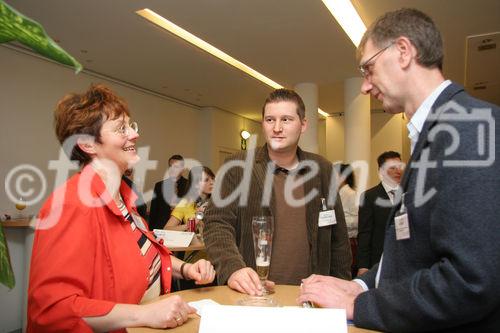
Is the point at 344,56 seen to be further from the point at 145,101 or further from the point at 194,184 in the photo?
the point at 145,101

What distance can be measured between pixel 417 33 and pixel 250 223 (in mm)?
1172

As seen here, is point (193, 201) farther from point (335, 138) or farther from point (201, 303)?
point (335, 138)

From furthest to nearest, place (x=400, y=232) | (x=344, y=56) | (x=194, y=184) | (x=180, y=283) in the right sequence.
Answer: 1. (x=344, y=56)
2. (x=194, y=184)
3. (x=180, y=283)
4. (x=400, y=232)

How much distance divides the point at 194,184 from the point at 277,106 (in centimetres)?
360

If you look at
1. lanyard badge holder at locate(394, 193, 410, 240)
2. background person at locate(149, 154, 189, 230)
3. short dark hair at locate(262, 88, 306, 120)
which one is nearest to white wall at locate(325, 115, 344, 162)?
background person at locate(149, 154, 189, 230)

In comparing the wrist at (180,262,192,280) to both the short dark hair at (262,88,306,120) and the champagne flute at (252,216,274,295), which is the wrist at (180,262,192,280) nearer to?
the champagne flute at (252,216,274,295)

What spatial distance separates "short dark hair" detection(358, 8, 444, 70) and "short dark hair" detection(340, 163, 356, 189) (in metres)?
3.41

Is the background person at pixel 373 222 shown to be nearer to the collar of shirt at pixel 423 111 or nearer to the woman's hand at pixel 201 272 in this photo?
the woman's hand at pixel 201 272

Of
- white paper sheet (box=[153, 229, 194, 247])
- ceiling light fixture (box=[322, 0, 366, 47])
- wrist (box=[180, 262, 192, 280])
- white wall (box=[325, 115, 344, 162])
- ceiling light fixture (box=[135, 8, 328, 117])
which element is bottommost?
white paper sheet (box=[153, 229, 194, 247])

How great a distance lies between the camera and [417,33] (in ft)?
3.65

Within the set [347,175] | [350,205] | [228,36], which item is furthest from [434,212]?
[228,36]

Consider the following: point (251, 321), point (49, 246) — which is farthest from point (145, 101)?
point (251, 321)

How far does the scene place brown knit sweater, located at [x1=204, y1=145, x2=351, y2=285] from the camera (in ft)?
6.01

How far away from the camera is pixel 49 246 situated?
1116 mm
